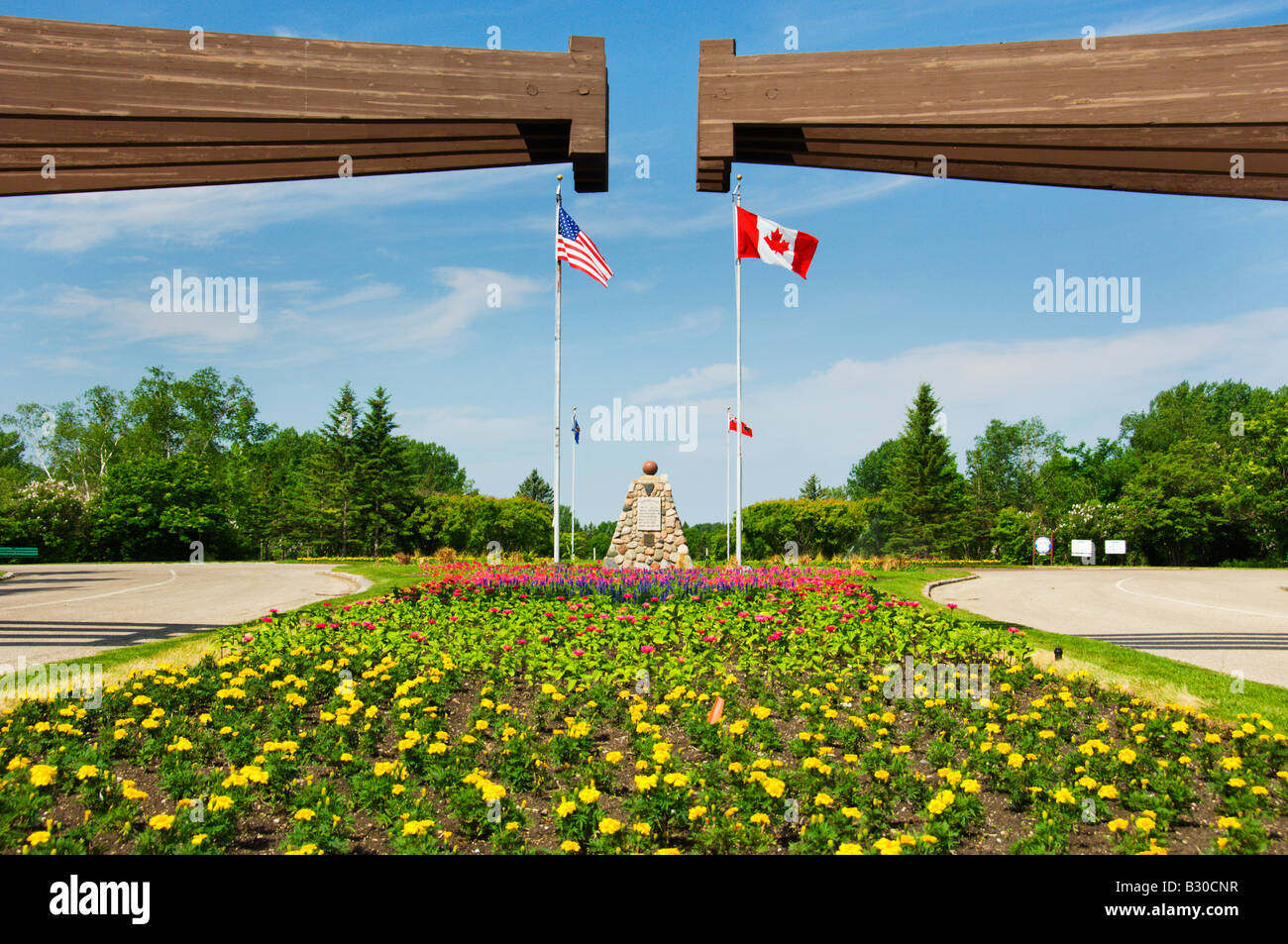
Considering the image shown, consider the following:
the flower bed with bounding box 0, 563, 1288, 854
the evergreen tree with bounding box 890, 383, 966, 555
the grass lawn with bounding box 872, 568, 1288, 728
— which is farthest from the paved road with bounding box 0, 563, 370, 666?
the evergreen tree with bounding box 890, 383, 966, 555

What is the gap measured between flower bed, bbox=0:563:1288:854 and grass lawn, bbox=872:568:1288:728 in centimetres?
56

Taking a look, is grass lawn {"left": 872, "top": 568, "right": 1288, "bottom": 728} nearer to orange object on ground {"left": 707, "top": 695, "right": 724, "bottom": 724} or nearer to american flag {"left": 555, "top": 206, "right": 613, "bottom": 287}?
orange object on ground {"left": 707, "top": 695, "right": 724, "bottom": 724}

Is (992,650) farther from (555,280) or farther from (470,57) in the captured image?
(555,280)

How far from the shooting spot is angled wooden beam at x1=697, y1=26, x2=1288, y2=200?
15.2ft

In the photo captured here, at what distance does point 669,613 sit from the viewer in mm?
8859

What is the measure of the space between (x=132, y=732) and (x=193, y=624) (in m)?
5.89

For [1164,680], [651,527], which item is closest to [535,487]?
[651,527]

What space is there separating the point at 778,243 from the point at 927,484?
28.0 meters

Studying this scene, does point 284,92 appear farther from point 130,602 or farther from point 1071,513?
point 1071,513

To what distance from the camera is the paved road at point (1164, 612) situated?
8.42 m

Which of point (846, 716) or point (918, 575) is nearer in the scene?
point (846, 716)

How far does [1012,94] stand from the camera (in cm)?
470

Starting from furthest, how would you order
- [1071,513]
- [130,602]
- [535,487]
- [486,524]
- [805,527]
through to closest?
[535,487] → [1071,513] → [805,527] → [486,524] → [130,602]

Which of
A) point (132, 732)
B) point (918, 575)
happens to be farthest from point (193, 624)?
point (918, 575)
